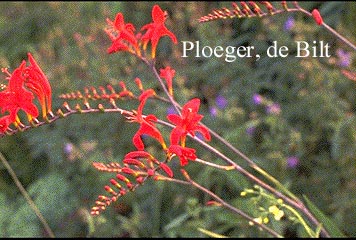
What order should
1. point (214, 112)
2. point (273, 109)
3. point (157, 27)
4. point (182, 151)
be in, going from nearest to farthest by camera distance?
point (182, 151), point (157, 27), point (273, 109), point (214, 112)

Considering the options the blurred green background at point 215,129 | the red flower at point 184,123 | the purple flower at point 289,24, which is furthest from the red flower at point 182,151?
the purple flower at point 289,24

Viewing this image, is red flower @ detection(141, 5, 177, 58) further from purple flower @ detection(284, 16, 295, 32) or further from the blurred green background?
purple flower @ detection(284, 16, 295, 32)

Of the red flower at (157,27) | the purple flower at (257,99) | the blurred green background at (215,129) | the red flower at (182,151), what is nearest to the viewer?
the red flower at (182,151)

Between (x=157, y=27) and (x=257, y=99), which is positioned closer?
(x=157, y=27)

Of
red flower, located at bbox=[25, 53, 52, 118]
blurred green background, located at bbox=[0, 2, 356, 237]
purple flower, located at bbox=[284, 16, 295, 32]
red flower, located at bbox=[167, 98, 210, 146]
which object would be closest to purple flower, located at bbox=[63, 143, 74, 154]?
blurred green background, located at bbox=[0, 2, 356, 237]

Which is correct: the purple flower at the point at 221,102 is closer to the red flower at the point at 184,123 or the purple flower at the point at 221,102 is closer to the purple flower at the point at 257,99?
the purple flower at the point at 257,99

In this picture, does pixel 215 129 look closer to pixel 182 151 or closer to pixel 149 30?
pixel 149 30

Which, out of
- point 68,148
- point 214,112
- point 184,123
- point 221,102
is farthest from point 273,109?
point 184,123

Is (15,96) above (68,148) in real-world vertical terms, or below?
above

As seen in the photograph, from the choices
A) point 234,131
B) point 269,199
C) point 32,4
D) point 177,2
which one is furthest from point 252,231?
point 32,4
